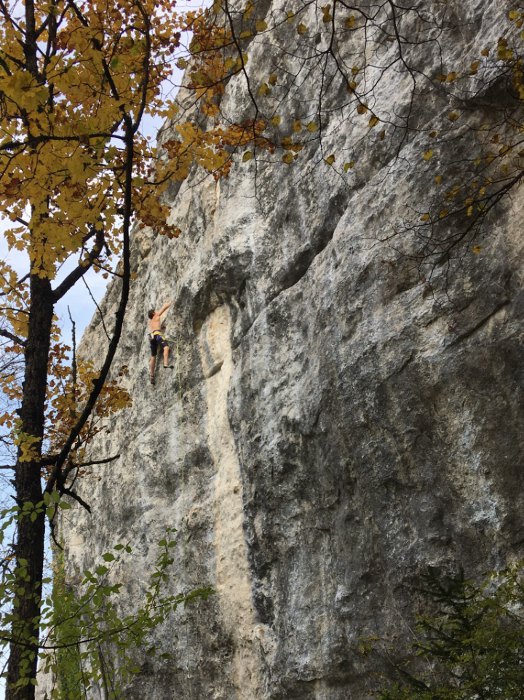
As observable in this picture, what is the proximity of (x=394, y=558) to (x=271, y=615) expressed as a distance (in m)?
2.62

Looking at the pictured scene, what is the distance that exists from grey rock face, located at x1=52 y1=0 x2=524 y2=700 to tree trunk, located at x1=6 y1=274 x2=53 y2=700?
2.37 metres

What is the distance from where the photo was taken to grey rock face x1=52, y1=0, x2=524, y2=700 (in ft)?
24.0

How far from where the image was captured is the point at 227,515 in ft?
36.3

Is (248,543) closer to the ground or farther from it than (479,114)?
closer to the ground

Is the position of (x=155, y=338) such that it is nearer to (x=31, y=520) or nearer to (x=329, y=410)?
(x=329, y=410)

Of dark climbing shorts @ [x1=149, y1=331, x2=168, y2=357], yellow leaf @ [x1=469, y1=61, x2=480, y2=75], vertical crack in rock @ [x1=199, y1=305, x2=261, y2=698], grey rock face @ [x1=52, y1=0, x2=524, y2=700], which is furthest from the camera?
dark climbing shorts @ [x1=149, y1=331, x2=168, y2=357]

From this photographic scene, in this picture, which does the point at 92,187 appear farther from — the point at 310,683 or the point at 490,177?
the point at 310,683

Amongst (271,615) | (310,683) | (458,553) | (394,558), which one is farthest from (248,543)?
(458,553)

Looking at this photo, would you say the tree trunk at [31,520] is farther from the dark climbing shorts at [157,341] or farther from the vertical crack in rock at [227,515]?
the dark climbing shorts at [157,341]

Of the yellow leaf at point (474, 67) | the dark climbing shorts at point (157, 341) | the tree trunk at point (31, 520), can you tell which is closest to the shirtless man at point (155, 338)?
the dark climbing shorts at point (157, 341)

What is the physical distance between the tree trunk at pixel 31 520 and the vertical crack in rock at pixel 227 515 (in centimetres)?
523

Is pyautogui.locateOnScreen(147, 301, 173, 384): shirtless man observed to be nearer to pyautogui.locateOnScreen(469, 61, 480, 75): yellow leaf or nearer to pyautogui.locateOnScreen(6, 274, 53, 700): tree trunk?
pyautogui.locateOnScreen(6, 274, 53, 700): tree trunk

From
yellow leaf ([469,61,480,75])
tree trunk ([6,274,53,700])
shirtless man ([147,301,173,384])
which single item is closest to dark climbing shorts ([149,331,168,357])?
shirtless man ([147,301,173,384])

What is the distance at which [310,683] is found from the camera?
859cm
